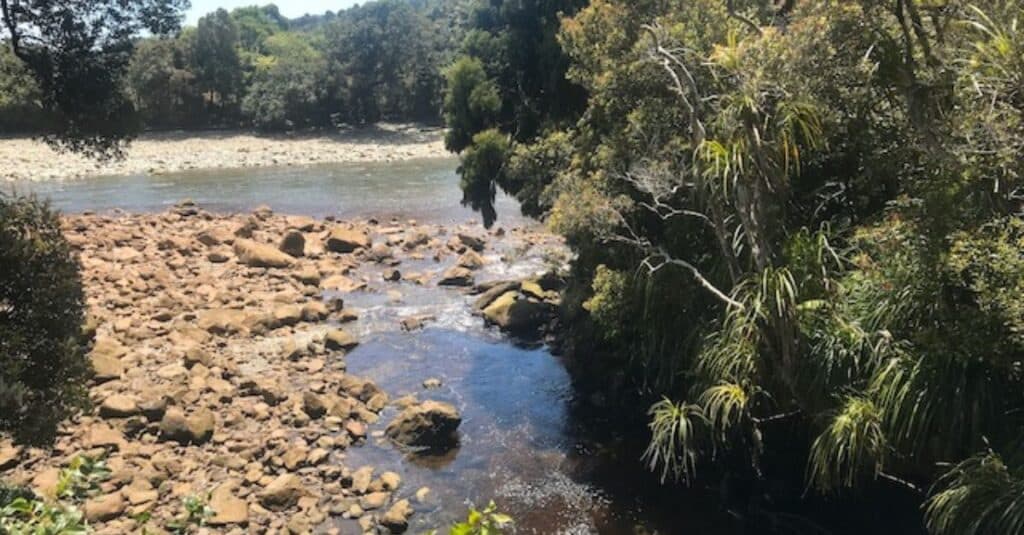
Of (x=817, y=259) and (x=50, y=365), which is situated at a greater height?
(x=817, y=259)

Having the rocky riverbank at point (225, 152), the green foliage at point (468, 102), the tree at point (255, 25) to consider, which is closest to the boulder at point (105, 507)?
the green foliage at point (468, 102)

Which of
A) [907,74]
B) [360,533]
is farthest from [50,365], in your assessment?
[907,74]

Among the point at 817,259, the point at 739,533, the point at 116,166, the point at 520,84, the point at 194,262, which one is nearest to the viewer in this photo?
the point at 817,259

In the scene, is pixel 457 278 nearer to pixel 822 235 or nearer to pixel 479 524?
pixel 822 235

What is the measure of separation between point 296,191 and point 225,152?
1886 cm

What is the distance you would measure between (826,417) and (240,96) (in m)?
68.9

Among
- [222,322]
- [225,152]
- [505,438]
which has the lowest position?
[505,438]

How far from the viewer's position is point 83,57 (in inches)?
498

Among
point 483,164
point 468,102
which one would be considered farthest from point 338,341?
point 468,102

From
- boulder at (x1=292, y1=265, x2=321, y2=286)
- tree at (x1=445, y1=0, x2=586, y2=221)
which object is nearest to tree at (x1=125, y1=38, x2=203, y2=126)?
boulder at (x1=292, y1=265, x2=321, y2=286)

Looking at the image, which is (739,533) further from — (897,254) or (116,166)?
(116,166)

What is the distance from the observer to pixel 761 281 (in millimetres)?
9406

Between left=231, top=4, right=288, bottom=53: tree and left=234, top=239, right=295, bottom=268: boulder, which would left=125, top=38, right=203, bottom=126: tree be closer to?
left=231, top=4, right=288, bottom=53: tree

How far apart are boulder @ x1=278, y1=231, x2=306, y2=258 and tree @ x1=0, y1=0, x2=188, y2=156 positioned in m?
13.2
